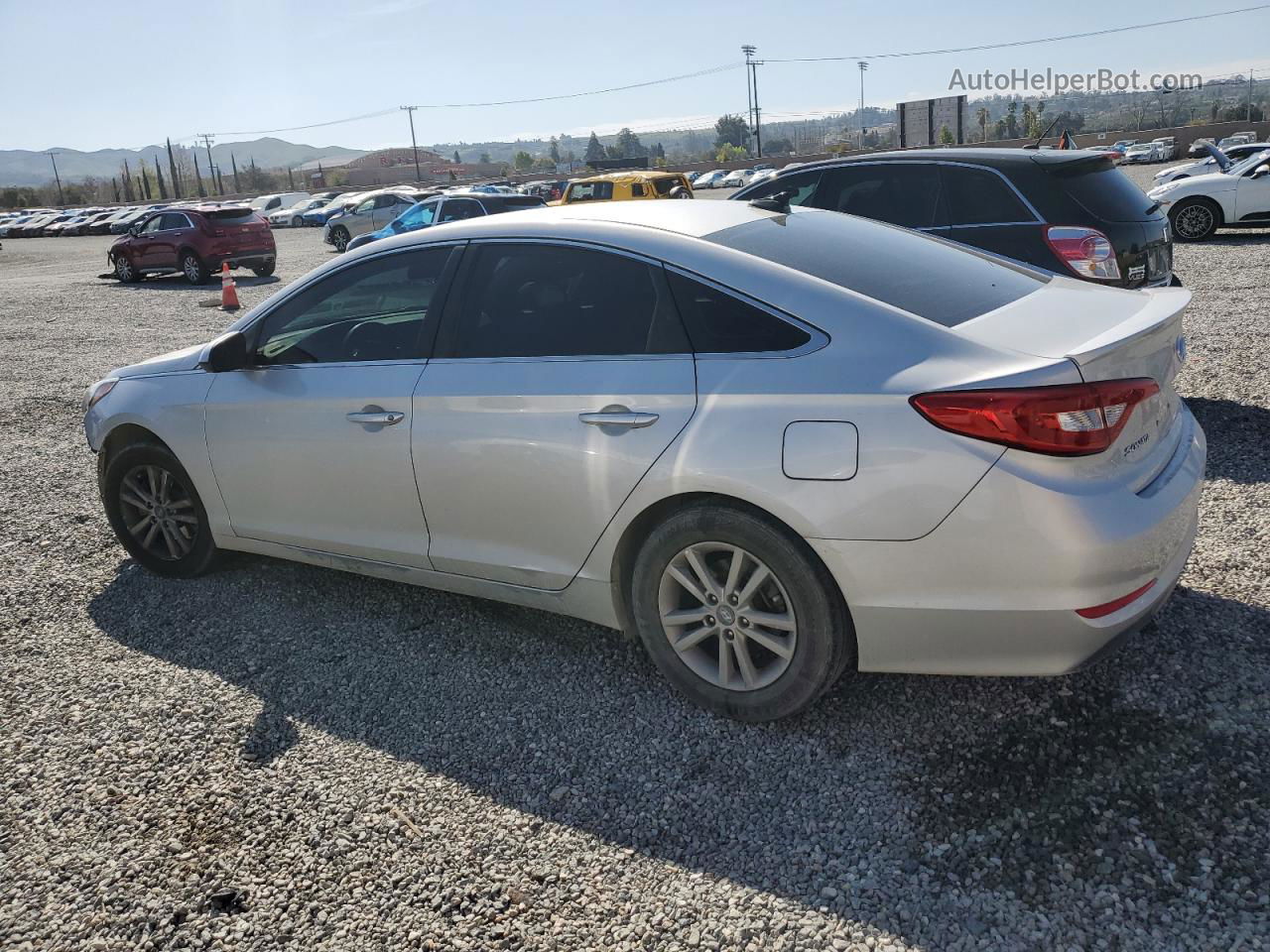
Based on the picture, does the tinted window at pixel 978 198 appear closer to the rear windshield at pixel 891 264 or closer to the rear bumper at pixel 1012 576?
the rear windshield at pixel 891 264

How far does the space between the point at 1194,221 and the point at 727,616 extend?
16.5 metres

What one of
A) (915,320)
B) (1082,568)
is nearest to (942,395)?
(915,320)

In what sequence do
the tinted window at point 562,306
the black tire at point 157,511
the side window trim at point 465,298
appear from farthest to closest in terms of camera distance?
the black tire at point 157,511 → the side window trim at point 465,298 → the tinted window at point 562,306

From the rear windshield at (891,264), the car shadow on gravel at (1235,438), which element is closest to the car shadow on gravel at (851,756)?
the rear windshield at (891,264)

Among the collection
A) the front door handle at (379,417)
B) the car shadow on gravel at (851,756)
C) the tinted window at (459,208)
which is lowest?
the car shadow on gravel at (851,756)

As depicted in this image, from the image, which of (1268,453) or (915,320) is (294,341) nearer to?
(915,320)

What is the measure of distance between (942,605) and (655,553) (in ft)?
2.94

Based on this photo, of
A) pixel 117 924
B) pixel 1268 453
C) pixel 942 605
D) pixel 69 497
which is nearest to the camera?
pixel 117 924

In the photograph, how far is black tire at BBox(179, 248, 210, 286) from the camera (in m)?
22.4

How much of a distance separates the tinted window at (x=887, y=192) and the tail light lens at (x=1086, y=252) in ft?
3.13

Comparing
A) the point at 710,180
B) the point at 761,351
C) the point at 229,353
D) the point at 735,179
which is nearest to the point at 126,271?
the point at 229,353

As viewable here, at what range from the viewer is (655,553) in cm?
332

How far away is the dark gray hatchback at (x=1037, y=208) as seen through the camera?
650 centimetres

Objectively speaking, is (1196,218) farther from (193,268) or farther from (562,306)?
(193,268)
